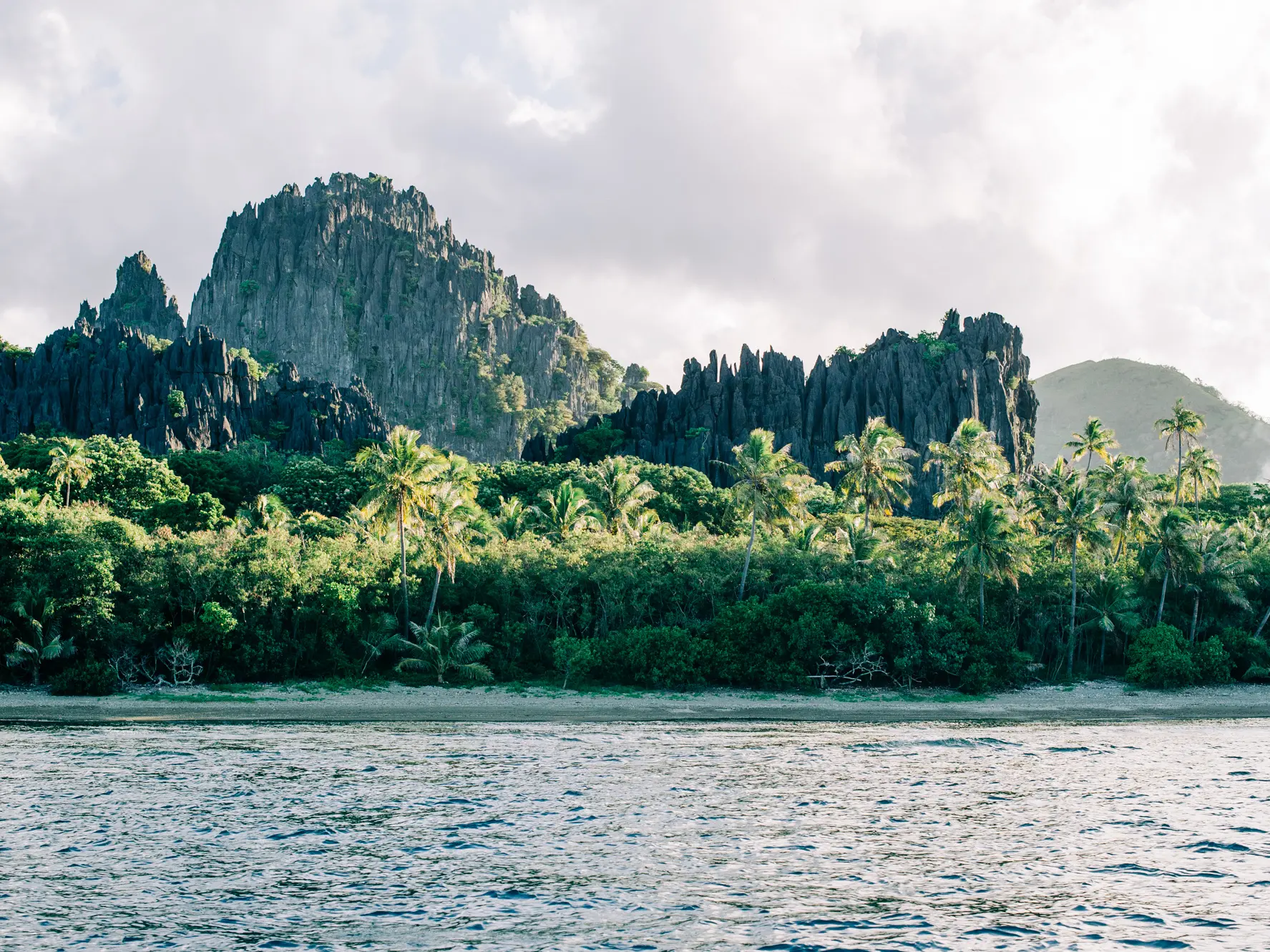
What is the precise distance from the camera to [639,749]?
2823cm

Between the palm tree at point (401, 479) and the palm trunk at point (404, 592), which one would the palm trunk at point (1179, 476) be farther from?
the palm trunk at point (404, 592)

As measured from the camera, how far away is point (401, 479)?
41531 millimetres

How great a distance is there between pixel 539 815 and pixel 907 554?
36.3 meters

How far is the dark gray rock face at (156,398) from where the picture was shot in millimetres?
100000

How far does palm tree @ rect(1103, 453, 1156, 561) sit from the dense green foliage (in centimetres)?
15

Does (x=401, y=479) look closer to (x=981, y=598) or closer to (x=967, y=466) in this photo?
(x=981, y=598)

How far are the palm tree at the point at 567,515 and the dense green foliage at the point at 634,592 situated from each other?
0.19m

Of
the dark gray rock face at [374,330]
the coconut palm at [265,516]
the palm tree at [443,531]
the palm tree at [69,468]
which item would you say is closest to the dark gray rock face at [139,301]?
the dark gray rock face at [374,330]

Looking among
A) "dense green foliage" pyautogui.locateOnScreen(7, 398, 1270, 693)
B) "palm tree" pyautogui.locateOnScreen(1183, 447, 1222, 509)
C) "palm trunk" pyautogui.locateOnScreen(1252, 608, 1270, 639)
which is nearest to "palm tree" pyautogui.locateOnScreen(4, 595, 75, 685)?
"dense green foliage" pyautogui.locateOnScreen(7, 398, 1270, 693)

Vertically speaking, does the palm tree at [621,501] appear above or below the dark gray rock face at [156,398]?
below

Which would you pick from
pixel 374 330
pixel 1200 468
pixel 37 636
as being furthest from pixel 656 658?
pixel 374 330

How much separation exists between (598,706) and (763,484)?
1436 centimetres

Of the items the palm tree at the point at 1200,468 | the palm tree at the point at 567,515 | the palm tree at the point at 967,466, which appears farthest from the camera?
the palm tree at the point at 1200,468

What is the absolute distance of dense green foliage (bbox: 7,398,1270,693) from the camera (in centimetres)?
3844
